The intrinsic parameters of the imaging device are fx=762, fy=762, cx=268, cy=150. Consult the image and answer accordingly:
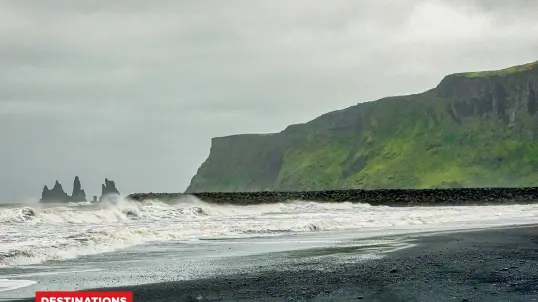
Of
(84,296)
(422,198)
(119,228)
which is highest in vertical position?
(119,228)

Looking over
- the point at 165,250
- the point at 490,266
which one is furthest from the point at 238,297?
the point at 165,250

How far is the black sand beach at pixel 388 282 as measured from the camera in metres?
12.1

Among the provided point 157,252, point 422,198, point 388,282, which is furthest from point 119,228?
point 422,198

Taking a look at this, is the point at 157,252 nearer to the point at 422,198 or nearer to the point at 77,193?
the point at 422,198

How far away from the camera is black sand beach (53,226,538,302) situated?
12133 mm

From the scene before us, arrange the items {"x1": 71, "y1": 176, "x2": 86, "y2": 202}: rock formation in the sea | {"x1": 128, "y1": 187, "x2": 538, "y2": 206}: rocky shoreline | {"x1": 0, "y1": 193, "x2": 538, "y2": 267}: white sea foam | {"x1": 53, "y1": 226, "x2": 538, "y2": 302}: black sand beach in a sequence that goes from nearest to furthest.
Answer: {"x1": 53, "y1": 226, "x2": 538, "y2": 302}: black sand beach, {"x1": 0, "y1": 193, "x2": 538, "y2": 267}: white sea foam, {"x1": 128, "y1": 187, "x2": 538, "y2": 206}: rocky shoreline, {"x1": 71, "y1": 176, "x2": 86, "y2": 202}: rock formation in the sea

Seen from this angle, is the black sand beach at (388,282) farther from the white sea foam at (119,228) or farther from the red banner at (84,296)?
the white sea foam at (119,228)

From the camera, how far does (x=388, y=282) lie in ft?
44.4

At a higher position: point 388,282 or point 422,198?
point 388,282

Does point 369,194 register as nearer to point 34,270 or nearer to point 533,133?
point 34,270

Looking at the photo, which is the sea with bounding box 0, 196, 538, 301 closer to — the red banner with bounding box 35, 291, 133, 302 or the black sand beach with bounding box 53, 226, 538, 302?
the red banner with bounding box 35, 291, 133, 302

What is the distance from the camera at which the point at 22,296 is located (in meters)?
12.8

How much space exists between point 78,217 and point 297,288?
29383 millimetres

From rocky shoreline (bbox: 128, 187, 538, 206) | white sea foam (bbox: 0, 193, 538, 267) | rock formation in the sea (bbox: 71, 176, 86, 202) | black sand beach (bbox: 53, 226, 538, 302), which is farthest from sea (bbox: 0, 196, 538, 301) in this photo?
rock formation in the sea (bbox: 71, 176, 86, 202)
